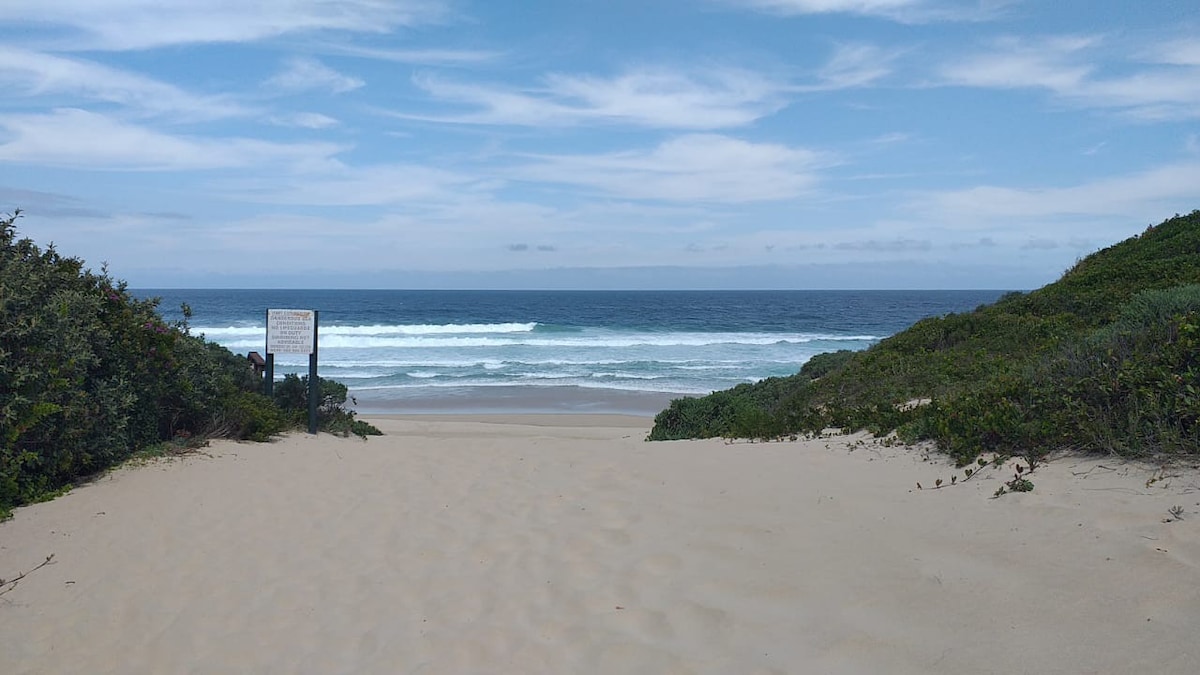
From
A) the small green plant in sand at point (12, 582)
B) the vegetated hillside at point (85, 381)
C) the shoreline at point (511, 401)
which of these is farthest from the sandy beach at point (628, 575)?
the shoreline at point (511, 401)

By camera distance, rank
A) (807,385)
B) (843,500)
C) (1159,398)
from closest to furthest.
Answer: (1159,398), (843,500), (807,385)

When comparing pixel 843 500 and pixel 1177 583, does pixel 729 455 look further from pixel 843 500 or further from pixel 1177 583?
pixel 1177 583

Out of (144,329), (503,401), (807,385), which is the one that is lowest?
(503,401)

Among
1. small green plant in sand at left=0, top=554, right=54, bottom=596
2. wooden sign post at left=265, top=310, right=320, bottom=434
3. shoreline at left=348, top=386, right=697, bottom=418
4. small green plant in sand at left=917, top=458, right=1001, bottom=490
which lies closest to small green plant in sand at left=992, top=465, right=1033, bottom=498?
small green plant in sand at left=917, top=458, right=1001, bottom=490

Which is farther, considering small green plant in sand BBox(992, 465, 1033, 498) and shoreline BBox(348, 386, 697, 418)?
shoreline BBox(348, 386, 697, 418)

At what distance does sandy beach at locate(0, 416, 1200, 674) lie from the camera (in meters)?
3.63

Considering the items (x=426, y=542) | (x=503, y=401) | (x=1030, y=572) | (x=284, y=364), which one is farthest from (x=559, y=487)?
(x=284, y=364)

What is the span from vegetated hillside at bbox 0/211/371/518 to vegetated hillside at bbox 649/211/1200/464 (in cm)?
642

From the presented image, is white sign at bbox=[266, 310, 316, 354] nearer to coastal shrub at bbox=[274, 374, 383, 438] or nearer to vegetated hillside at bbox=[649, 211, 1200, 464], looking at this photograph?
coastal shrub at bbox=[274, 374, 383, 438]

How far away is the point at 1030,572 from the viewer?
405 cm

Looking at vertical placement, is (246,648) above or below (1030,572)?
below

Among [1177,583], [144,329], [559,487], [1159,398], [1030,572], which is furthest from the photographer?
[144,329]

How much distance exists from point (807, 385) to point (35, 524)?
1010 cm

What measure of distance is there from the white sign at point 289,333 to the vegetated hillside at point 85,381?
1094mm
